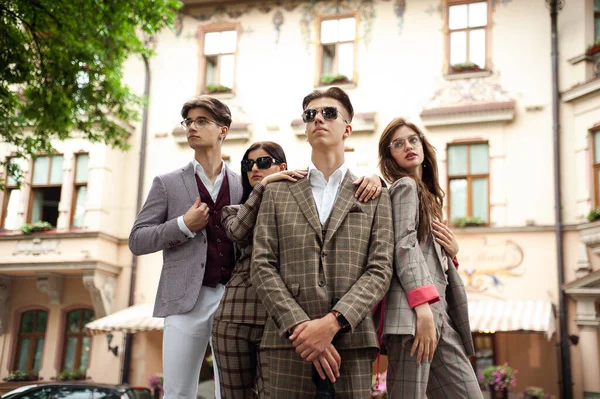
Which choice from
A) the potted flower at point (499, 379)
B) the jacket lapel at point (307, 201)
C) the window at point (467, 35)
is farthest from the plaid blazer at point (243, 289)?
the window at point (467, 35)

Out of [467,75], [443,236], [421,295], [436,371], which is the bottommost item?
[436,371]

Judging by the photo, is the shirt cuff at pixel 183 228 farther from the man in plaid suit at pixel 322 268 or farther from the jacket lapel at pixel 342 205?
the jacket lapel at pixel 342 205

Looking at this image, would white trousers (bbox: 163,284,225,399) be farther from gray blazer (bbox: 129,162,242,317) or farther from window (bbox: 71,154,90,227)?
window (bbox: 71,154,90,227)

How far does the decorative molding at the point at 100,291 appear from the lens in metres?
16.1

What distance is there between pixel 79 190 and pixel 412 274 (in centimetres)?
1497

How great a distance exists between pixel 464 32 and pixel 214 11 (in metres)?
6.19

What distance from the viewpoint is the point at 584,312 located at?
1331 centimetres

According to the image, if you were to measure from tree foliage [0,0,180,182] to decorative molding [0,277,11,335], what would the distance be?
6.72 m

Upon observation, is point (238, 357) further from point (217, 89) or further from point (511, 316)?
point (217, 89)

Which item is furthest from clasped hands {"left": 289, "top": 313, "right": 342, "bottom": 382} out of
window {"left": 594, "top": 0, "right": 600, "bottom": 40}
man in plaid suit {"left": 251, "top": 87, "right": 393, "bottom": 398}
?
window {"left": 594, "top": 0, "right": 600, "bottom": 40}

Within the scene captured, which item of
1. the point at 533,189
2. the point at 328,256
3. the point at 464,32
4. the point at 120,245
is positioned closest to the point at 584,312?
the point at 533,189

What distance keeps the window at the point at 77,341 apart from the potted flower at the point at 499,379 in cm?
934

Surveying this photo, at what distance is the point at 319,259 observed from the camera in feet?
10.2

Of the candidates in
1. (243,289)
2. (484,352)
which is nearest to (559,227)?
(484,352)
